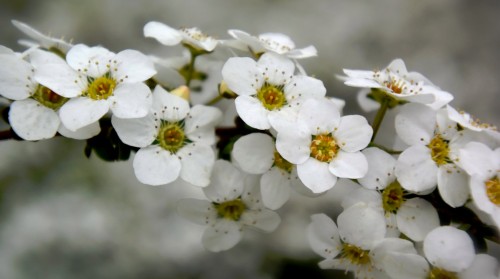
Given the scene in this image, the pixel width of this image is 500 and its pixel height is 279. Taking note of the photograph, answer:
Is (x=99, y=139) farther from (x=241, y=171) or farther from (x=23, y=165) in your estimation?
(x=23, y=165)

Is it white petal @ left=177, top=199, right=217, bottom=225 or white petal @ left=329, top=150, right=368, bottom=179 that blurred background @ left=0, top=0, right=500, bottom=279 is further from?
white petal @ left=329, top=150, right=368, bottom=179

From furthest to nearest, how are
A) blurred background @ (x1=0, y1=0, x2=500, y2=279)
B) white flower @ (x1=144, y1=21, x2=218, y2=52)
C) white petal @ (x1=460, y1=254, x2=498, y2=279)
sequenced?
blurred background @ (x1=0, y1=0, x2=500, y2=279), white flower @ (x1=144, y1=21, x2=218, y2=52), white petal @ (x1=460, y1=254, x2=498, y2=279)

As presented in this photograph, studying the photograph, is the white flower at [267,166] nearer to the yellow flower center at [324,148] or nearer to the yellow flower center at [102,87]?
the yellow flower center at [324,148]

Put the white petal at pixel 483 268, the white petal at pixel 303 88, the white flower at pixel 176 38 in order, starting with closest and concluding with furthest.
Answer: the white petal at pixel 483 268 < the white petal at pixel 303 88 < the white flower at pixel 176 38

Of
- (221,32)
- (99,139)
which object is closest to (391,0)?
(221,32)

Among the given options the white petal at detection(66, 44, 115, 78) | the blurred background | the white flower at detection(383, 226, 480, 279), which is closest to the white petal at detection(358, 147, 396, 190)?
the white flower at detection(383, 226, 480, 279)

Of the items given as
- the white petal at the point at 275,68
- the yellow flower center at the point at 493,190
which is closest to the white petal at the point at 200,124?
the white petal at the point at 275,68
